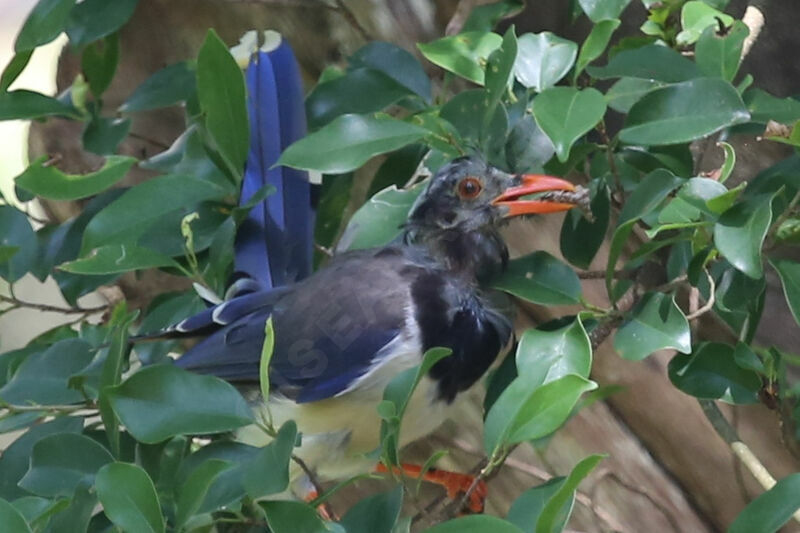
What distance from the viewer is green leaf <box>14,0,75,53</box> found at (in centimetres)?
141

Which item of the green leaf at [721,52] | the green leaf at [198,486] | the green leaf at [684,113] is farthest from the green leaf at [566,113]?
the green leaf at [198,486]

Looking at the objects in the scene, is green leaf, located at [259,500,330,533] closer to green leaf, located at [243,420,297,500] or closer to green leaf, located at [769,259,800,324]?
green leaf, located at [243,420,297,500]

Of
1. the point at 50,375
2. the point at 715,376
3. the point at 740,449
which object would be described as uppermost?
the point at 50,375

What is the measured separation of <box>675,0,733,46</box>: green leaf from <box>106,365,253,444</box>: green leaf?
2.15 feet

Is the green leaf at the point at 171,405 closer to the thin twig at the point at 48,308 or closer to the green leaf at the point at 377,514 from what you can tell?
the green leaf at the point at 377,514

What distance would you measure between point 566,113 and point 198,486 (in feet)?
1.53

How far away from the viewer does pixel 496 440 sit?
3.08ft

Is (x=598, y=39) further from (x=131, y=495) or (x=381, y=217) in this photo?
(x=131, y=495)

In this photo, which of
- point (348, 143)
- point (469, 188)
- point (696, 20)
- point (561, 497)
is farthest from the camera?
point (469, 188)

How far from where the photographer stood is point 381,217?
132 centimetres

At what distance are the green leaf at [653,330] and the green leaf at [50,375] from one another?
0.60m

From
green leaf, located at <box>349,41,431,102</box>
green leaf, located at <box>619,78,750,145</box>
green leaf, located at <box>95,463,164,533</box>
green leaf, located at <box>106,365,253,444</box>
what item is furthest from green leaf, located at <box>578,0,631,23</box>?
green leaf, located at <box>95,463,164,533</box>

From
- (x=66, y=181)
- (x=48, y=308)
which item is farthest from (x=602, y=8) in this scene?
(x=48, y=308)

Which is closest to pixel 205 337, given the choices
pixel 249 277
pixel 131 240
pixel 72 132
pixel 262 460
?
pixel 249 277
